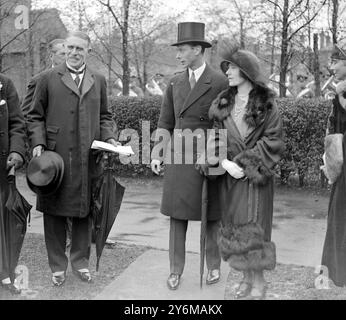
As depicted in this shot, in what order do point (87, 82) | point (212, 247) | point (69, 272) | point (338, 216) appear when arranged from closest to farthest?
point (338, 216) → point (87, 82) → point (212, 247) → point (69, 272)

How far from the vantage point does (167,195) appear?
4.96 meters

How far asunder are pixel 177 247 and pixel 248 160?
114cm

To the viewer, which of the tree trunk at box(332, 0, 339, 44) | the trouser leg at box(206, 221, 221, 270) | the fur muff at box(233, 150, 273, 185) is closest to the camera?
the fur muff at box(233, 150, 273, 185)

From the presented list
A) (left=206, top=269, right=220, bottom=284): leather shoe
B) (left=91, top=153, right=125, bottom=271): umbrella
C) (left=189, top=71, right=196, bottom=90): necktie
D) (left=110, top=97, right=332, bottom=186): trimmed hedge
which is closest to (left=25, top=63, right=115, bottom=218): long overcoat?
(left=91, top=153, right=125, bottom=271): umbrella

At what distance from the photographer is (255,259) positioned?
4297 mm

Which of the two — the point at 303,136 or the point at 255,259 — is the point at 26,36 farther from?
the point at 255,259

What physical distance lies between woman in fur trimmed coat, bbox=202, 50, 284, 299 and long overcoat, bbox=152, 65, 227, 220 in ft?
1.20

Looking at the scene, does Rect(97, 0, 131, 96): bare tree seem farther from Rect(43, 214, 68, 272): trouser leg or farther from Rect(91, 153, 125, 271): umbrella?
Rect(43, 214, 68, 272): trouser leg

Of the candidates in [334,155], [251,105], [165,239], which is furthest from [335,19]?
[251,105]

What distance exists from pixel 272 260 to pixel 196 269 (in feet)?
3.78

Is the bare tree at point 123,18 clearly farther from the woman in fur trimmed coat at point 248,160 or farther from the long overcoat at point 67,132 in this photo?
the woman in fur trimmed coat at point 248,160

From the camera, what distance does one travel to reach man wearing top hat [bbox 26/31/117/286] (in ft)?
15.8
